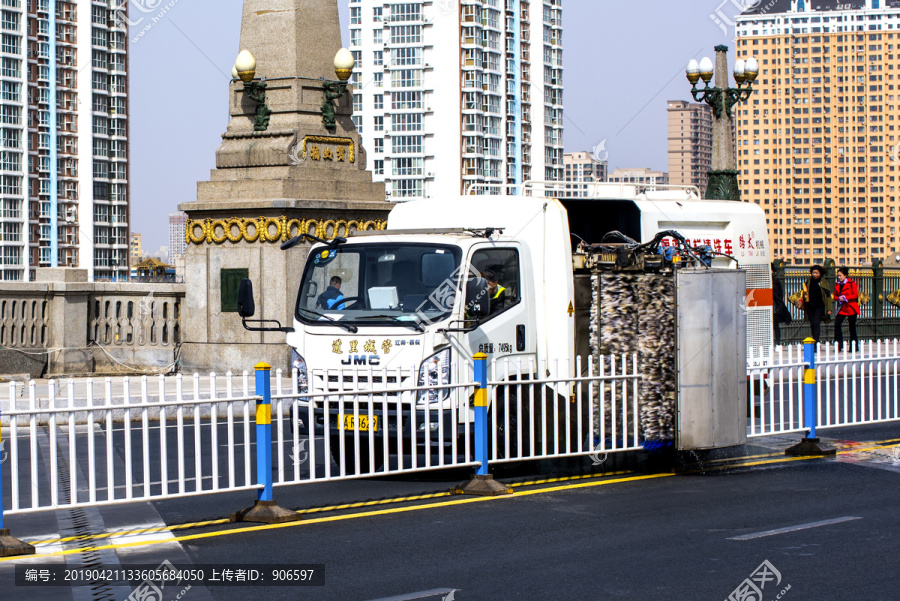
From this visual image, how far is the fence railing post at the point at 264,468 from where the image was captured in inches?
366

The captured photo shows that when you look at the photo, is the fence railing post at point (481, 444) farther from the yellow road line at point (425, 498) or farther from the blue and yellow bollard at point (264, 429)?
the blue and yellow bollard at point (264, 429)

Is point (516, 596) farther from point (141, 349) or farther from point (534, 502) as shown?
point (141, 349)

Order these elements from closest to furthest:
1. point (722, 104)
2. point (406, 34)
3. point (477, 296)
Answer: point (477, 296)
point (722, 104)
point (406, 34)

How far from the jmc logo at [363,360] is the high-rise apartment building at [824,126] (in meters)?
138

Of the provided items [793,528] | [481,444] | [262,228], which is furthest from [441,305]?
[262,228]

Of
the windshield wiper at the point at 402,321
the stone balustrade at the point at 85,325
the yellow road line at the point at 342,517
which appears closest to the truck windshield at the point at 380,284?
the windshield wiper at the point at 402,321

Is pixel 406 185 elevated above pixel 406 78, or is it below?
below

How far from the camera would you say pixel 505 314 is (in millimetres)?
11656

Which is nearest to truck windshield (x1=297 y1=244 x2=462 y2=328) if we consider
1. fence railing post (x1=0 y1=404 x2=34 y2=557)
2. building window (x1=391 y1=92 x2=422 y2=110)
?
fence railing post (x1=0 y1=404 x2=34 y2=557)

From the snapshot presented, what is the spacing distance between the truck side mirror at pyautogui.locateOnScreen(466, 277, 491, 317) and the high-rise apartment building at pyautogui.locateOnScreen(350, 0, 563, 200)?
11428cm

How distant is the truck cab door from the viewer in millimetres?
11398

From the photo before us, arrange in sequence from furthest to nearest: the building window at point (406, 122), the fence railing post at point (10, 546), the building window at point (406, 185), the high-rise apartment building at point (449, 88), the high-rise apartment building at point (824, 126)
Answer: the high-rise apartment building at point (824, 126), the building window at point (406, 185), the building window at point (406, 122), the high-rise apartment building at point (449, 88), the fence railing post at point (10, 546)

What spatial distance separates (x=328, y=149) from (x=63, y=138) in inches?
4684

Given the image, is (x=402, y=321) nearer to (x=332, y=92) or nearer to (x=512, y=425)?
(x=512, y=425)
